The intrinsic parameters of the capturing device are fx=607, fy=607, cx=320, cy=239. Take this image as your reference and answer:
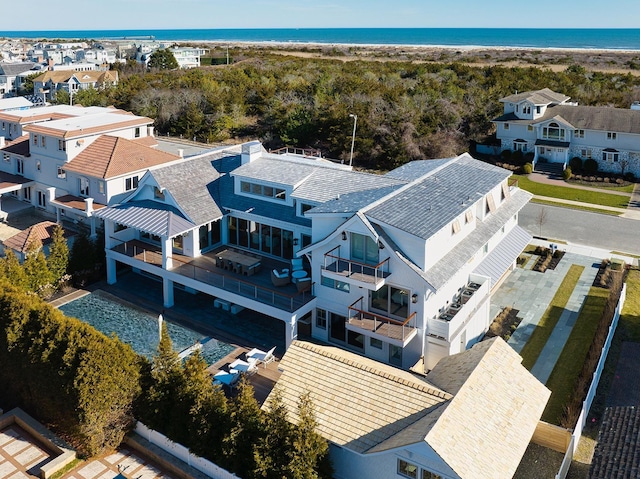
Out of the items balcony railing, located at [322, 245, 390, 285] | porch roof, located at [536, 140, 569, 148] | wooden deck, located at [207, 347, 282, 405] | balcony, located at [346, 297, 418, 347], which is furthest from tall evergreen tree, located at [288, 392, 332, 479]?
porch roof, located at [536, 140, 569, 148]

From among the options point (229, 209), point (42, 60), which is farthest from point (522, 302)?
point (42, 60)

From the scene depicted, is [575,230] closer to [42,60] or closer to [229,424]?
[229,424]

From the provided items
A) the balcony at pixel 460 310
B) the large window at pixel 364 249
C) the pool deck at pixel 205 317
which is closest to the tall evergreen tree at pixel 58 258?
the pool deck at pixel 205 317

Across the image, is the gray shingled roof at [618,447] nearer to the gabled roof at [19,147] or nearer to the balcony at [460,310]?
the balcony at [460,310]

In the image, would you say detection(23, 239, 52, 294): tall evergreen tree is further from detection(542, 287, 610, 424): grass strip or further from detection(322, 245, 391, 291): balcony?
detection(542, 287, 610, 424): grass strip

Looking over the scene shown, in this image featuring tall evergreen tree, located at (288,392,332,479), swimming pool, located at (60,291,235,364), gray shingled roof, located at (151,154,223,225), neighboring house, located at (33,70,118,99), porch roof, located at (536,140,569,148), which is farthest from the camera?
neighboring house, located at (33,70,118,99)
